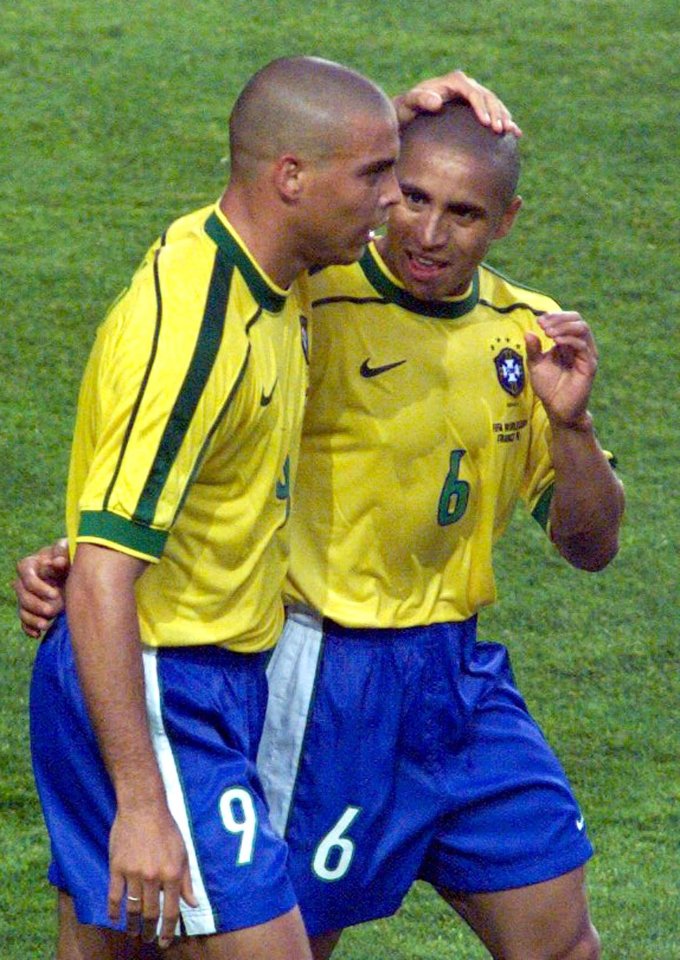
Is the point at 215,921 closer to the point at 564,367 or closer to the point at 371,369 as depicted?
the point at 371,369

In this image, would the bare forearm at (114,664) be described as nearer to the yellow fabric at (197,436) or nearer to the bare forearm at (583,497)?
the yellow fabric at (197,436)

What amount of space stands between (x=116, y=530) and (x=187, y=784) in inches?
17.7

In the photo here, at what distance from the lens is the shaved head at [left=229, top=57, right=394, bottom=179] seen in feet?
9.29

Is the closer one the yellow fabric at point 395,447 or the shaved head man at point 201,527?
the shaved head man at point 201,527

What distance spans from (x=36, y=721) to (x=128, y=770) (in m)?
0.39

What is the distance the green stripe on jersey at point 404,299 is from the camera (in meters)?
3.30

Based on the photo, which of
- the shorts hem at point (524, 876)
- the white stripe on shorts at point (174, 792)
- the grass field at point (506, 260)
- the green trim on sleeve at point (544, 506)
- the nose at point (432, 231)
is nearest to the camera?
the white stripe on shorts at point (174, 792)

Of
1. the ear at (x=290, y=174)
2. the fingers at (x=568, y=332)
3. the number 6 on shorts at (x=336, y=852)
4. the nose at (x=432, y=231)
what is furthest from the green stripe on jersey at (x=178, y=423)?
the number 6 on shorts at (x=336, y=852)

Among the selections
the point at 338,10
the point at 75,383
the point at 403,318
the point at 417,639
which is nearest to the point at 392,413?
the point at 403,318

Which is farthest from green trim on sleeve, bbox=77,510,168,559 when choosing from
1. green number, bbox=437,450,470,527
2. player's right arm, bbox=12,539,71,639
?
green number, bbox=437,450,470,527

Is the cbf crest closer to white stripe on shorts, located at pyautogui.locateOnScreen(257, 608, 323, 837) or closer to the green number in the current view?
the green number

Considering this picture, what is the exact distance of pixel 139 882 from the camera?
2.64 m

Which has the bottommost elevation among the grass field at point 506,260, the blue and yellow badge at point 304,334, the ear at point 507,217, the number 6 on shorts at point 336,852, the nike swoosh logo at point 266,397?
the grass field at point 506,260

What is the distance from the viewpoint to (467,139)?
3.26 m
